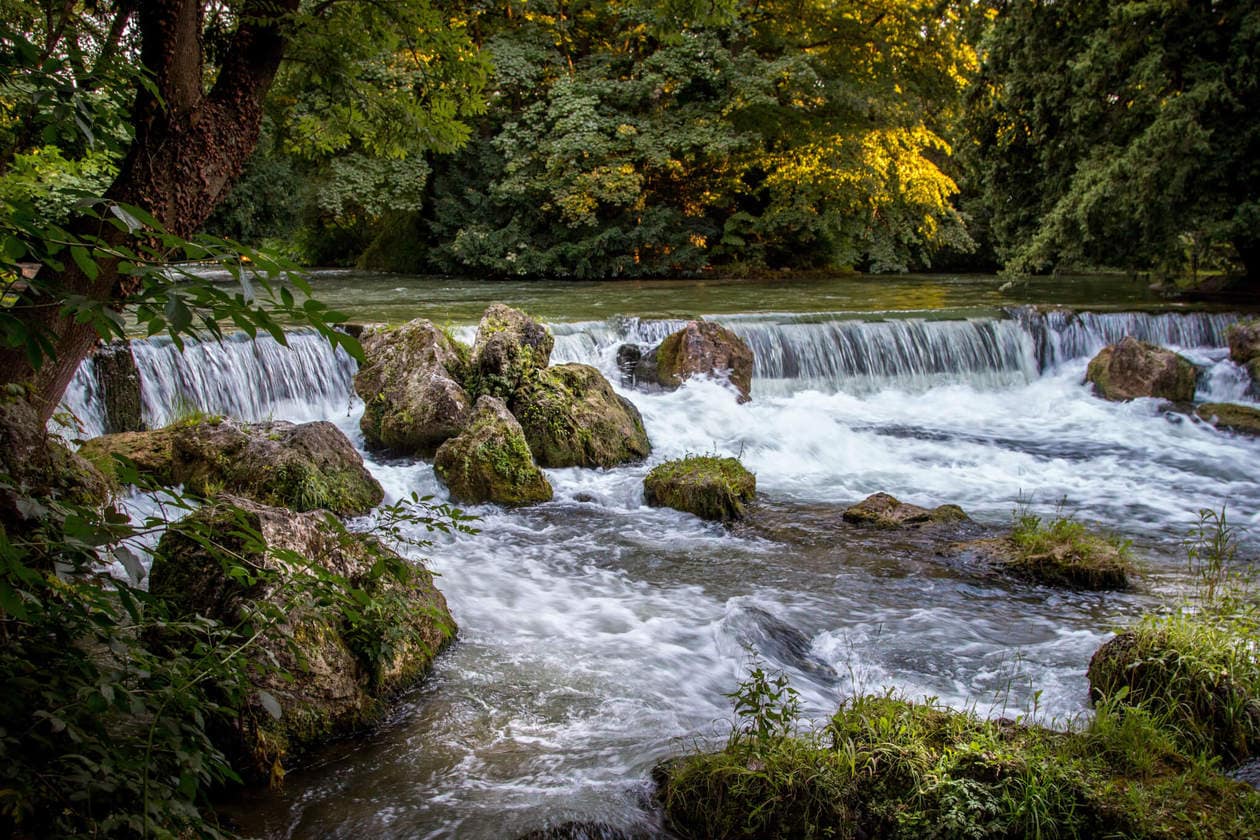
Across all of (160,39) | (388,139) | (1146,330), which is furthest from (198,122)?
(1146,330)

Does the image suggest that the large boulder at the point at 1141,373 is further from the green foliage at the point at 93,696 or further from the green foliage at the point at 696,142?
the green foliage at the point at 93,696

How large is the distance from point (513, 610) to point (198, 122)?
3.56 meters

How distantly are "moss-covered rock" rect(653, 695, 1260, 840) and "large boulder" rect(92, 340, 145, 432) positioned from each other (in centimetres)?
766

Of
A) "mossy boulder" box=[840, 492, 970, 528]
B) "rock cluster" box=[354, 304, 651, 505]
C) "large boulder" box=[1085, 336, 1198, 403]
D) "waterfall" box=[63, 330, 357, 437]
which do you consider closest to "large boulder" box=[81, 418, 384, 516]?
"rock cluster" box=[354, 304, 651, 505]

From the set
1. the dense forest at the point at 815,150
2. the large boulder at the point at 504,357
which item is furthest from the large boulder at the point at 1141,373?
the large boulder at the point at 504,357

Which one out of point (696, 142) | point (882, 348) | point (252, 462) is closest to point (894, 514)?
point (252, 462)

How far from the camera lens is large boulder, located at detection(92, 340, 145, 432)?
8.72 meters

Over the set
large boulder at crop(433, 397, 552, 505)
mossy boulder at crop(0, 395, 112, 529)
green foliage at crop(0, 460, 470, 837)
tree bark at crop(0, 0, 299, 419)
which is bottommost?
large boulder at crop(433, 397, 552, 505)

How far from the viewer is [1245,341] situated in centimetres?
1306

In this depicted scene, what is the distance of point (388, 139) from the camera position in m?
5.05

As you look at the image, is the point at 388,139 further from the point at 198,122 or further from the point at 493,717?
the point at 493,717

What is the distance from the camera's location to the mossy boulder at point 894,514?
23.8 ft

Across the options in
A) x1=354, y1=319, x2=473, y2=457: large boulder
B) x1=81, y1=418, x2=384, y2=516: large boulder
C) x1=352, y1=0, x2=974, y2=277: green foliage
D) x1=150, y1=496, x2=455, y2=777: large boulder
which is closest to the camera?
x1=150, y1=496, x2=455, y2=777: large boulder

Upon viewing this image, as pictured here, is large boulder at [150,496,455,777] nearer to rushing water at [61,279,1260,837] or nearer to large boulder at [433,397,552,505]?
rushing water at [61,279,1260,837]
